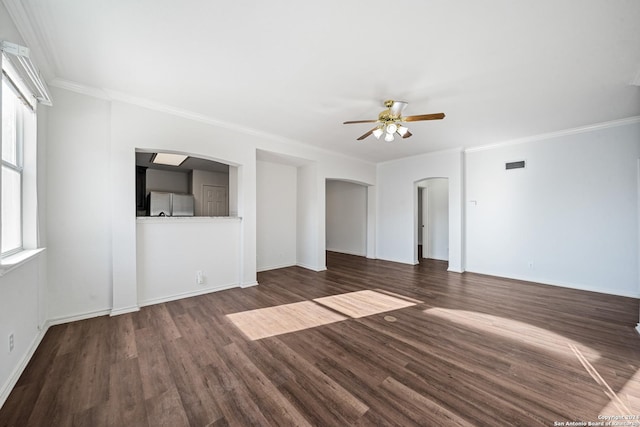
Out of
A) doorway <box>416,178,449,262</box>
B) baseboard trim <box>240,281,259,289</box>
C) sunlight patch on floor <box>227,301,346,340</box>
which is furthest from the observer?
doorway <box>416,178,449,262</box>

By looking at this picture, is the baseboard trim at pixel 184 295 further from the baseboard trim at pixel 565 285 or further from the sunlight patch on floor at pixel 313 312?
the baseboard trim at pixel 565 285

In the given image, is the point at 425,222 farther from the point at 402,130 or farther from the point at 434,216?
the point at 402,130

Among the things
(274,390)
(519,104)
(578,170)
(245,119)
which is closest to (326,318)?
(274,390)

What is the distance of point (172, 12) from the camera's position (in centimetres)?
183

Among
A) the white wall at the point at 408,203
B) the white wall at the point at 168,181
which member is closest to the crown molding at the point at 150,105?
the white wall at the point at 408,203

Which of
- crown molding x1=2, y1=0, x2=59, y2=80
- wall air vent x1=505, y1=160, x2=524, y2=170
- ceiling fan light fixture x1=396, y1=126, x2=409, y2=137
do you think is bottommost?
wall air vent x1=505, y1=160, x2=524, y2=170

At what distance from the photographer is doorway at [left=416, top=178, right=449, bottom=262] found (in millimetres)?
7055

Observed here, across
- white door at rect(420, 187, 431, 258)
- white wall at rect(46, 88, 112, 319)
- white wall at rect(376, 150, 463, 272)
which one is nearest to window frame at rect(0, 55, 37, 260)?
white wall at rect(46, 88, 112, 319)

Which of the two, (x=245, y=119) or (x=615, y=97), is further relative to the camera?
(x=245, y=119)

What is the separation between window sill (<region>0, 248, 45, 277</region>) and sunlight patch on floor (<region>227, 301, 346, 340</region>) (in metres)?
1.90

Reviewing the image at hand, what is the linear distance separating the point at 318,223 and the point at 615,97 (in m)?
4.88

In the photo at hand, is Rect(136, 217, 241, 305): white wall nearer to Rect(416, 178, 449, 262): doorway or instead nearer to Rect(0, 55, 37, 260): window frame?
Rect(0, 55, 37, 260): window frame

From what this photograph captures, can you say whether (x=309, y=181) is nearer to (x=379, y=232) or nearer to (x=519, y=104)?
(x=379, y=232)

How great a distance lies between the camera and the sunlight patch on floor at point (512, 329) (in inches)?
95.3
